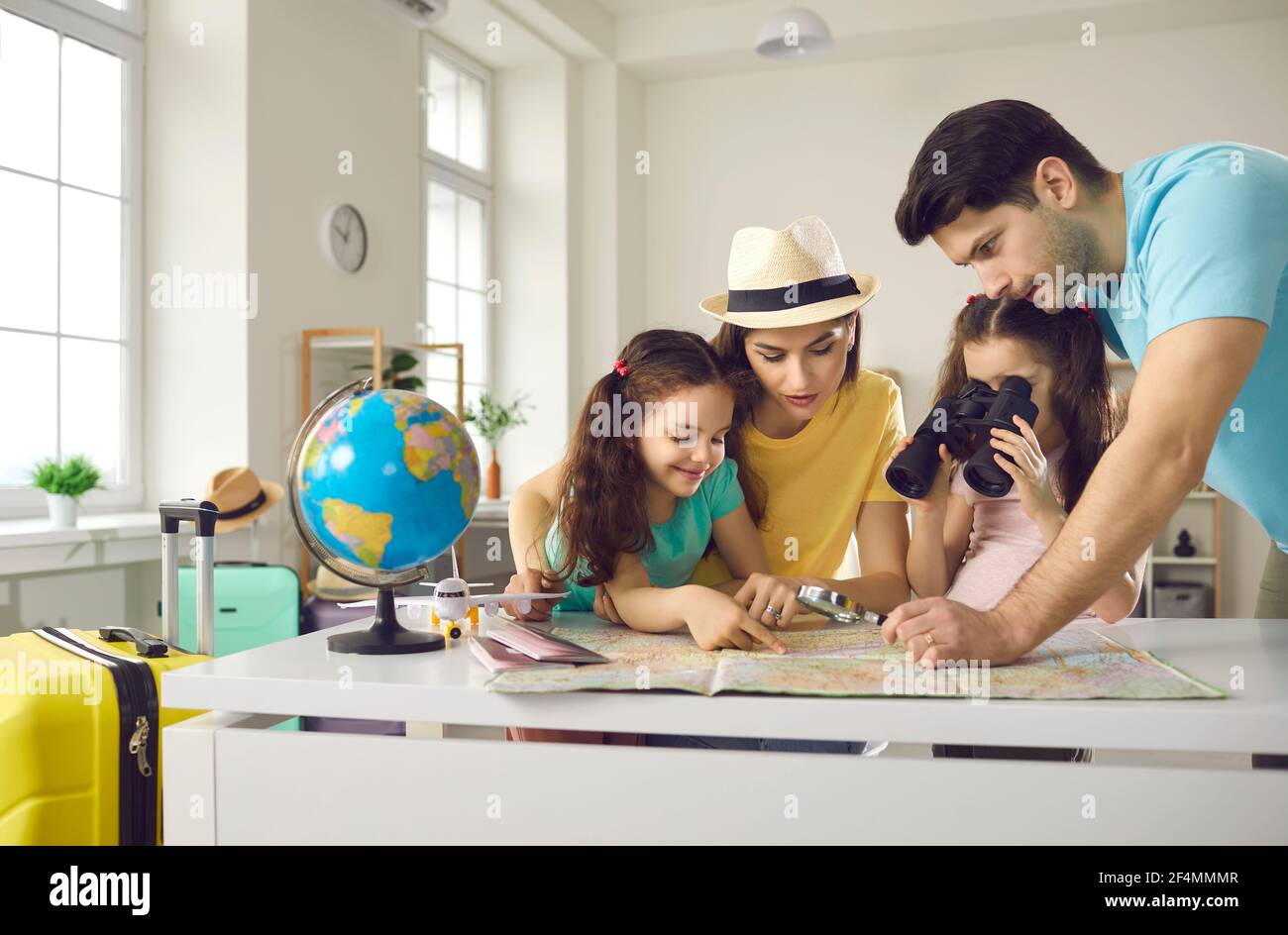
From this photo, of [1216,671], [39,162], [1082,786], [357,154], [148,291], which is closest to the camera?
[1082,786]

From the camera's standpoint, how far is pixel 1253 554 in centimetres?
541

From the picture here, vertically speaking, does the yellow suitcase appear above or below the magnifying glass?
below

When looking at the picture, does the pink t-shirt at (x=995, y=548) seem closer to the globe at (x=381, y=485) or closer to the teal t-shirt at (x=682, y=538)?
the teal t-shirt at (x=682, y=538)

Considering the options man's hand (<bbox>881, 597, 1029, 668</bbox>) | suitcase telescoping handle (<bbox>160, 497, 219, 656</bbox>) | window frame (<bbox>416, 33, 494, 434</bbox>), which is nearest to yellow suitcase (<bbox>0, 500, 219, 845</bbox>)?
suitcase telescoping handle (<bbox>160, 497, 219, 656</bbox>)

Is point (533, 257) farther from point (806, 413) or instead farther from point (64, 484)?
point (806, 413)

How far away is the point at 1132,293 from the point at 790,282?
49 centimetres

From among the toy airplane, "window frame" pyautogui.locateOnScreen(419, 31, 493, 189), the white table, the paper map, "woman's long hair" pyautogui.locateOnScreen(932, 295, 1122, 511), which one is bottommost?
the white table

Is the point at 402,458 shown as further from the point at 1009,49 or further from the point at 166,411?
the point at 1009,49

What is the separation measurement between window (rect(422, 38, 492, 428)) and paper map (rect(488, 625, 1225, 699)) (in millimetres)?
4031

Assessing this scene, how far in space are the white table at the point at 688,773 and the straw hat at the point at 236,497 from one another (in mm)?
2220

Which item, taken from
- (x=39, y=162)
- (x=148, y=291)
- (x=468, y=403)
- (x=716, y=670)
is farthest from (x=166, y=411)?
(x=716, y=670)

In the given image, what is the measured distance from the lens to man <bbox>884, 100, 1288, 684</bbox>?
3.40 feet

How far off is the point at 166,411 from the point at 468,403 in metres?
2.04

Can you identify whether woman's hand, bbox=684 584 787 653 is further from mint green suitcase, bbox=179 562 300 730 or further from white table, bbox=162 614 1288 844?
mint green suitcase, bbox=179 562 300 730
